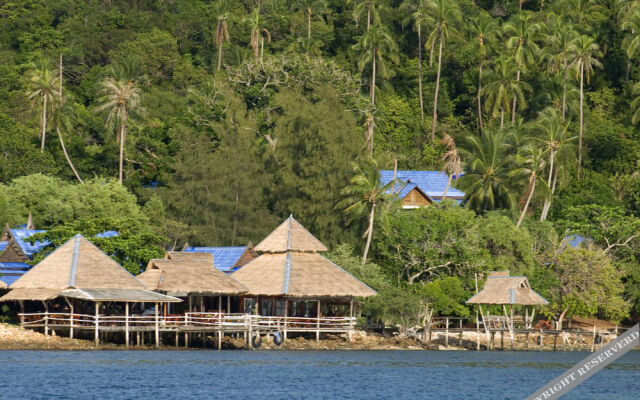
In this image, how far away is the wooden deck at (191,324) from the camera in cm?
4803

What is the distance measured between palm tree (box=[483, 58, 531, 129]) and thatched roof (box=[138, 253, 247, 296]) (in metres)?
32.5

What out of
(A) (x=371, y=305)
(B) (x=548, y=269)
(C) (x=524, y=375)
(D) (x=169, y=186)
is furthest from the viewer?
(D) (x=169, y=186)

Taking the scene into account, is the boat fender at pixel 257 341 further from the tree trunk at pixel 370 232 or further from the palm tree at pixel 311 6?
the palm tree at pixel 311 6

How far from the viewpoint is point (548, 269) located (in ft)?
205

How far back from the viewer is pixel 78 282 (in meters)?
48.6

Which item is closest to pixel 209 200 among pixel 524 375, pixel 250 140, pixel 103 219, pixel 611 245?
pixel 250 140

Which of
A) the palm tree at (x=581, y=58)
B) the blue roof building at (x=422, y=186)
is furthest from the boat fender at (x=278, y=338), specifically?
the palm tree at (x=581, y=58)

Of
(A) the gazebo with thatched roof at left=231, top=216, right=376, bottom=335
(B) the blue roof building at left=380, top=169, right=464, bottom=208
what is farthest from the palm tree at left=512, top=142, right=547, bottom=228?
(A) the gazebo with thatched roof at left=231, top=216, right=376, bottom=335

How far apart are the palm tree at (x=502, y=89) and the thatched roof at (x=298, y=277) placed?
28686 mm

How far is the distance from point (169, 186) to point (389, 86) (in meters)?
23.3

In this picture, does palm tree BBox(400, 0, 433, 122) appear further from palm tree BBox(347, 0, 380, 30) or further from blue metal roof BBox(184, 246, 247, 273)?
blue metal roof BBox(184, 246, 247, 273)

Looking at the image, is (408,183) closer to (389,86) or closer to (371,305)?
(389,86)

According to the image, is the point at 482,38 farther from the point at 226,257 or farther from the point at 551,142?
the point at 226,257

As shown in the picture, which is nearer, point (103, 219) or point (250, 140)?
point (103, 219)
